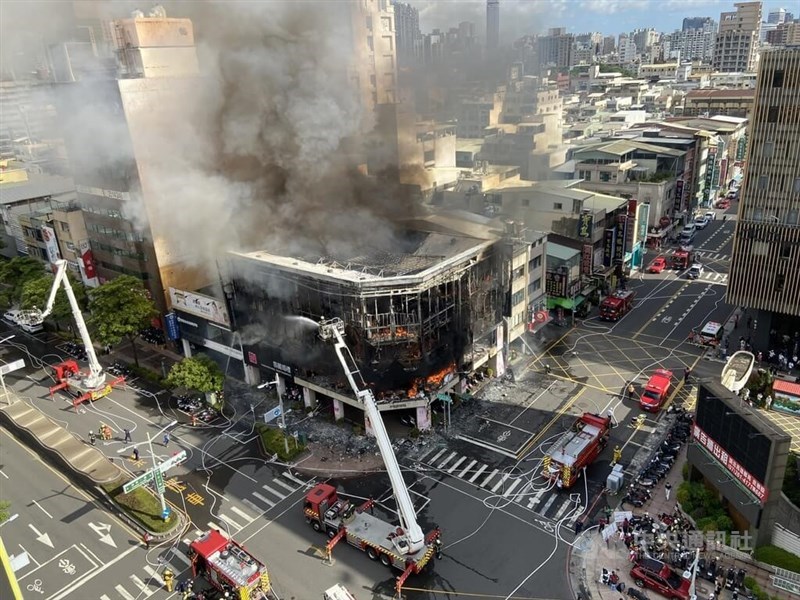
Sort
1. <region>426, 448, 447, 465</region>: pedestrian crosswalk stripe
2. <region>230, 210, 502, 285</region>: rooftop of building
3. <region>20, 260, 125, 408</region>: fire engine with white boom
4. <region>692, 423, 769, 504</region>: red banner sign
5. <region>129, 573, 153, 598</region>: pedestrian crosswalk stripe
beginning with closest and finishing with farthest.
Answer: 1. <region>692, 423, 769, 504</region>: red banner sign
2. <region>129, 573, 153, 598</region>: pedestrian crosswalk stripe
3. <region>426, 448, 447, 465</region>: pedestrian crosswalk stripe
4. <region>230, 210, 502, 285</region>: rooftop of building
5. <region>20, 260, 125, 408</region>: fire engine with white boom

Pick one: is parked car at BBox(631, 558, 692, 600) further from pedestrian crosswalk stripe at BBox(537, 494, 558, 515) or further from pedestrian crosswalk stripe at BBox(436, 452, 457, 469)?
pedestrian crosswalk stripe at BBox(436, 452, 457, 469)

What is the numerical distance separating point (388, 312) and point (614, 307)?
66.8ft

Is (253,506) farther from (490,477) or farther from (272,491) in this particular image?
(490,477)

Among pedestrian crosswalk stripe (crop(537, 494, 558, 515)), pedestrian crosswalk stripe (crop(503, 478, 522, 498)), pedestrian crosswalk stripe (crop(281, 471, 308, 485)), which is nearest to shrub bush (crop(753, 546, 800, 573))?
pedestrian crosswalk stripe (crop(537, 494, 558, 515))

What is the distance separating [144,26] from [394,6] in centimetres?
2299

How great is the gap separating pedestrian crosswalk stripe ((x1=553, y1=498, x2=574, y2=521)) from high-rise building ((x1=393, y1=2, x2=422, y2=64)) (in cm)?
2756

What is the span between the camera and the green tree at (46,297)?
39.7 meters

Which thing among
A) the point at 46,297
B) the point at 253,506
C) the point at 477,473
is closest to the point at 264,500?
the point at 253,506

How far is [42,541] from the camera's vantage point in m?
23.3

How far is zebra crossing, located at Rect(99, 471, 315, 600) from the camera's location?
20.7 meters

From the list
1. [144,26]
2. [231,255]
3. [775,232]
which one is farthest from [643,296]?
[144,26]

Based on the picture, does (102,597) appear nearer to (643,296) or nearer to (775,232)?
(775,232)

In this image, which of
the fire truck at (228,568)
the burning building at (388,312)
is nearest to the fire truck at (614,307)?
the burning building at (388,312)

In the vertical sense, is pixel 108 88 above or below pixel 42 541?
above
